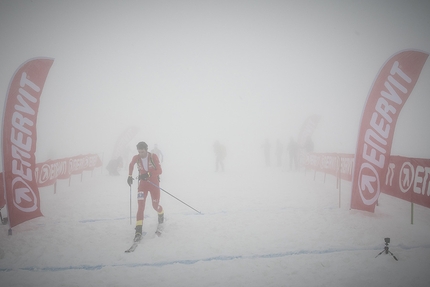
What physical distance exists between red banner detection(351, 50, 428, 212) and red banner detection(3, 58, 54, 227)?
29.9ft

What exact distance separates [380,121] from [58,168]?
13071 millimetres

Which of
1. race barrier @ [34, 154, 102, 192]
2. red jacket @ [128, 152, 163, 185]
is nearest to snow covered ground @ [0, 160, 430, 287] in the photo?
red jacket @ [128, 152, 163, 185]

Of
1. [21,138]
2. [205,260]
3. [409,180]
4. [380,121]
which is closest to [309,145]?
[409,180]

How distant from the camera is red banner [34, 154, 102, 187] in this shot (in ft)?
25.3

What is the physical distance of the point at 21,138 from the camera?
15.7 ft

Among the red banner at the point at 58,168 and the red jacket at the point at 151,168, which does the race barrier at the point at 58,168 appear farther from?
the red jacket at the point at 151,168

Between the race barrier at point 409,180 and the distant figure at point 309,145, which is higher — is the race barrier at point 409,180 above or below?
below

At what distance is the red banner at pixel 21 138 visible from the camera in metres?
4.63

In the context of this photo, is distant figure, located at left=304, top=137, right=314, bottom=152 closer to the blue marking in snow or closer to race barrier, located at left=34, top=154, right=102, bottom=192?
the blue marking in snow

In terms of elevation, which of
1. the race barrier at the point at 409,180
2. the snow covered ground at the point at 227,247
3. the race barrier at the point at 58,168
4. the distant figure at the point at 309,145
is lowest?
the snow covered ground at the point at 227,247

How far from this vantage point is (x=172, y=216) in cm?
584

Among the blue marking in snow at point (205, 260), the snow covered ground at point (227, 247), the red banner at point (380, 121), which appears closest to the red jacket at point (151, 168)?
the snow covered ground at point (227, 247)

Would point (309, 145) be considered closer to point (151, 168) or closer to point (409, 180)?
point (409, 180)

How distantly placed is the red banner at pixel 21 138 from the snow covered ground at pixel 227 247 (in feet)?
2.34
